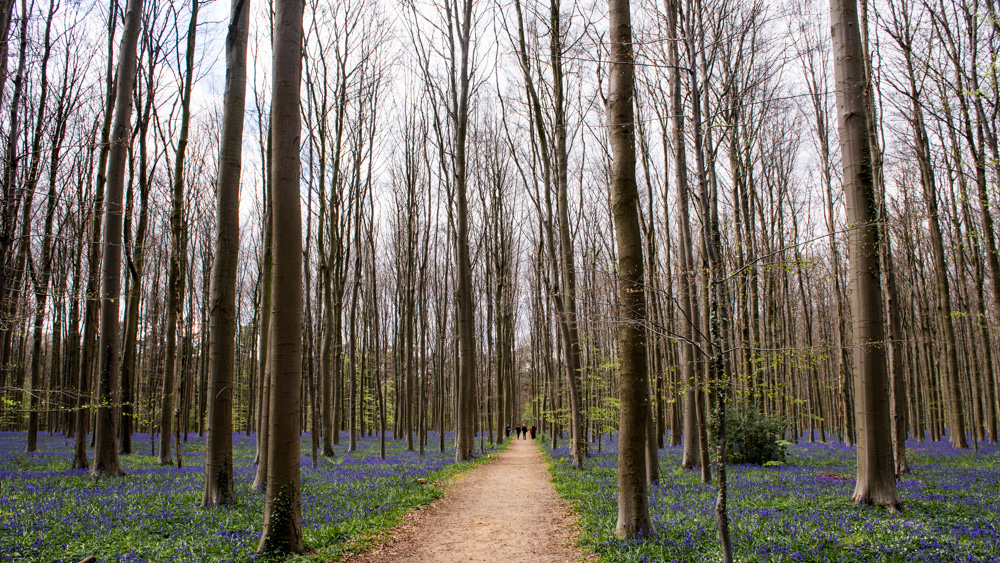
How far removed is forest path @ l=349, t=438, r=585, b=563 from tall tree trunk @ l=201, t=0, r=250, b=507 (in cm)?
302

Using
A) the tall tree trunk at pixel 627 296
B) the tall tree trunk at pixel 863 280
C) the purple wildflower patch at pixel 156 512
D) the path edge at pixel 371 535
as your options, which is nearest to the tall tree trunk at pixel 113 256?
the purple wildflower patch at pixel 156 512

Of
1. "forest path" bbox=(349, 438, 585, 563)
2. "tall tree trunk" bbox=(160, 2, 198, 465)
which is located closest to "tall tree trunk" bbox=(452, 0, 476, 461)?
"forest path" bbox=(349, 438, 585, 563)

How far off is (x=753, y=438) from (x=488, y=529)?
370 inches

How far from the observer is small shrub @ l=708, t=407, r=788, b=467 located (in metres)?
13.3

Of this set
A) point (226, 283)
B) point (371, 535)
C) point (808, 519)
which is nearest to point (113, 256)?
point (226, 283)

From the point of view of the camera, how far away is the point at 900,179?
19.5 metres

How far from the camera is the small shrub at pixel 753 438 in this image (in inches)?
523

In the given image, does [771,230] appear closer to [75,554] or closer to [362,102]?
[362,102]

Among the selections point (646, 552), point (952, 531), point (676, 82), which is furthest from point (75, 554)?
point (676, 82)

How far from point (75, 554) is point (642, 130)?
15374 millimetres

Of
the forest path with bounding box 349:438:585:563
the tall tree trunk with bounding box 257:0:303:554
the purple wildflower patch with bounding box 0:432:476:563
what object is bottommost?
the forest path with bounding box 349:438:585:563

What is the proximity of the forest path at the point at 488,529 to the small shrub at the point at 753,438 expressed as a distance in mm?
5663

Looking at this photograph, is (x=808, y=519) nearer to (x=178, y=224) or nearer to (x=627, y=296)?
(x=627, y=296)

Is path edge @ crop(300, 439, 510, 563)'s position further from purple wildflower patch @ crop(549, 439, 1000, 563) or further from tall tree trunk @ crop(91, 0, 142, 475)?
tall tree trunk @ crop(91, 0, 142, 475)
